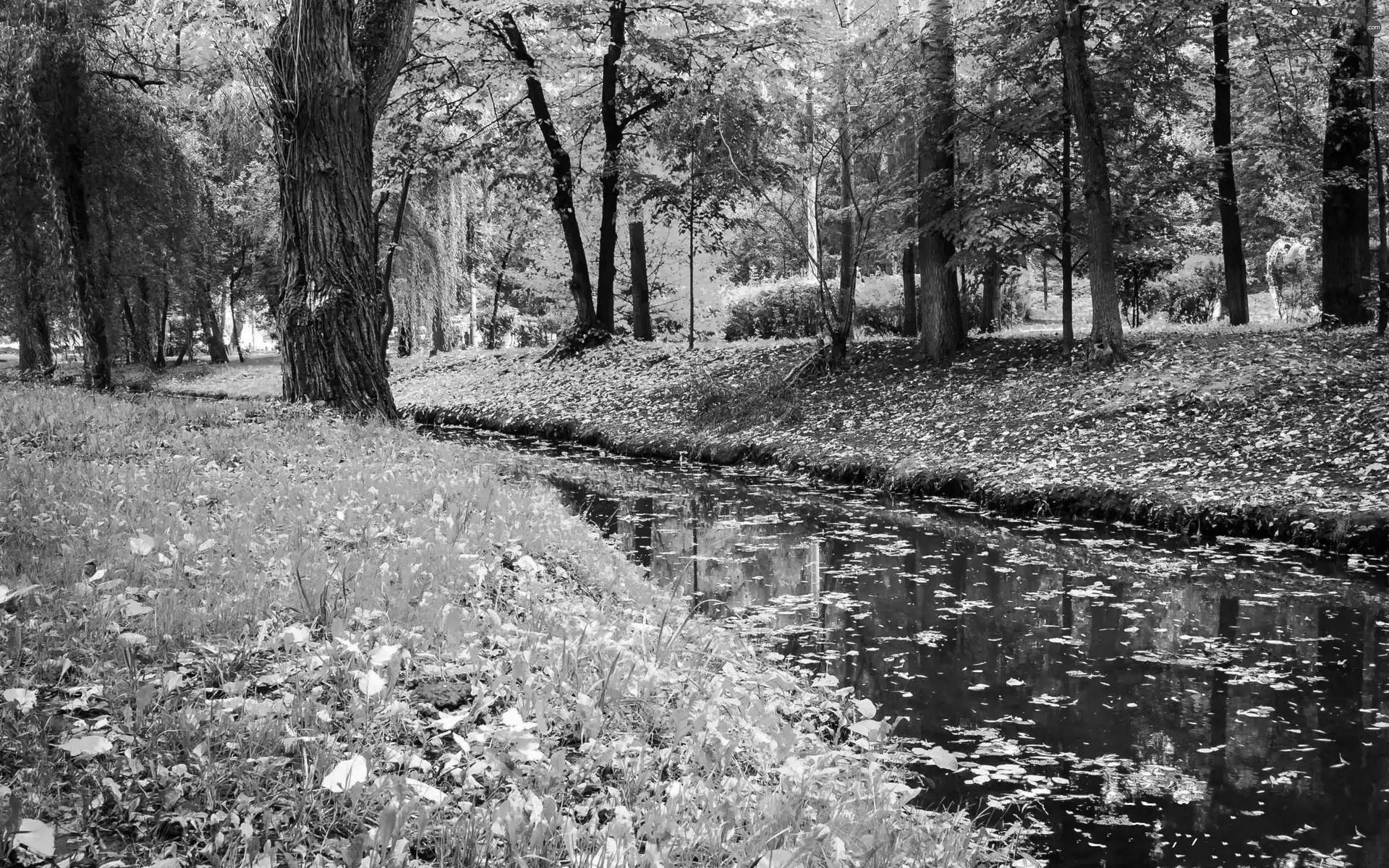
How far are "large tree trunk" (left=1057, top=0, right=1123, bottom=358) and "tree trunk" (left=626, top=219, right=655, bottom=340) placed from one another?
11.8m

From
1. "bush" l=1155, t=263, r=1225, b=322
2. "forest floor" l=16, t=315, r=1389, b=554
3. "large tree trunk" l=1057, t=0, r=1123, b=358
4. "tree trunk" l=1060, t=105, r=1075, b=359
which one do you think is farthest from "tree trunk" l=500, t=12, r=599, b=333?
"bush" l=1155, t=263, r=1225, b=322

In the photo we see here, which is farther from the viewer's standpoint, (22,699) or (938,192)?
(938,192)

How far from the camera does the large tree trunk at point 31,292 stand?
58.5 ft

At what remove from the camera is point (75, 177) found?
53.6 ft

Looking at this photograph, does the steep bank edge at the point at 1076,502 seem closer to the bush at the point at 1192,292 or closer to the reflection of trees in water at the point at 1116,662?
the reflection of trees in water at the point at 1116,662

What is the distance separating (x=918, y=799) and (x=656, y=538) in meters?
5.28

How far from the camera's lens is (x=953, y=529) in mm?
9430

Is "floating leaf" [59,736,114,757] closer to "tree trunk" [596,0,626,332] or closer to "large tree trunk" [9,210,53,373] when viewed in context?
"tree trunk" [596,0,626,332]

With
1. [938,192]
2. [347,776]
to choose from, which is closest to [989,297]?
[938,192]

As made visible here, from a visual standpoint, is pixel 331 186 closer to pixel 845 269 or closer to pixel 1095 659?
pixel 1095 659

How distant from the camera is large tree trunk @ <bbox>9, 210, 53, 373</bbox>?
17844 mm

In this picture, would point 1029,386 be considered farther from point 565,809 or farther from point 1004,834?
point 565,809

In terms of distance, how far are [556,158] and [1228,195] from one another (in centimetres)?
1325

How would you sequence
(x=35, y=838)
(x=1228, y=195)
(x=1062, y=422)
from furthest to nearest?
(x=1228, y=195)
(x=1062, y=422)
(x=35, y=838)
